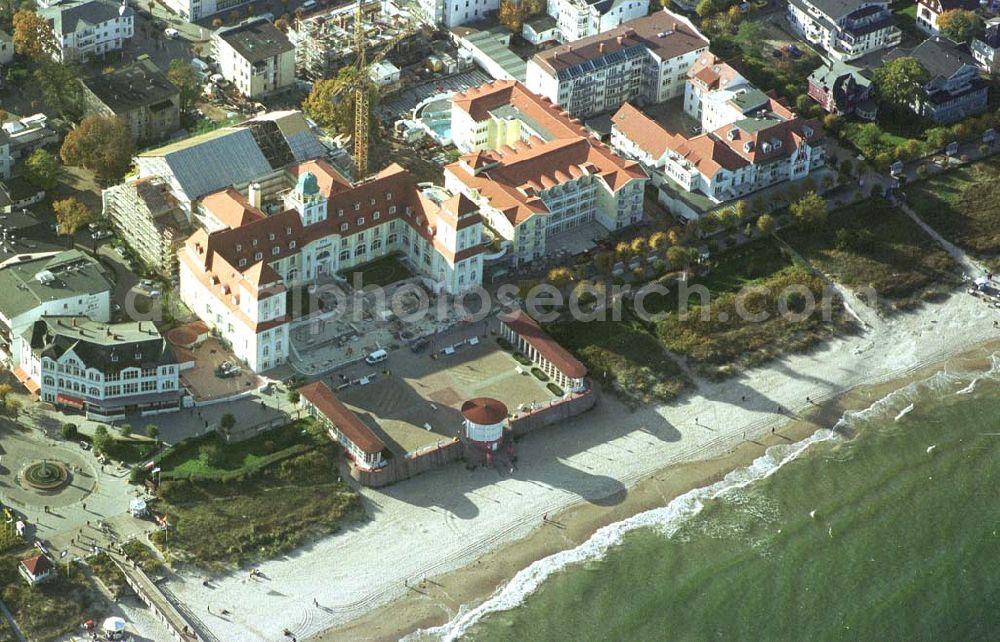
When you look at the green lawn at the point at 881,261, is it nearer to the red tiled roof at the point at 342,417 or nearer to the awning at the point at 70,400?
the red tiled roof at the point at 342,417

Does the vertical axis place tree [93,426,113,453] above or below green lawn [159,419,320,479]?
above

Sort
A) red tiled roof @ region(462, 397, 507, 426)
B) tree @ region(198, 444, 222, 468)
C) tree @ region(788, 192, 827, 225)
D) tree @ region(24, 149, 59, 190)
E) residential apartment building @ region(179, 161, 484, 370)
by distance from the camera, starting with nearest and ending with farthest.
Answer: tree @ region(198, 444, 222, 468) < red tiled roof @ region(462, 397, 507, 426) < residential apartment building @ region(179, 161, 484, 370) < tree @ region(24, 149, 59, 190) < tree @ region(788, 192, 827, 225)

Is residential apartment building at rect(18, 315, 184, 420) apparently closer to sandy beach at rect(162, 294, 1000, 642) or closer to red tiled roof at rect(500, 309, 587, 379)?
sandy beach at rect(162, 294, 1000, 642)

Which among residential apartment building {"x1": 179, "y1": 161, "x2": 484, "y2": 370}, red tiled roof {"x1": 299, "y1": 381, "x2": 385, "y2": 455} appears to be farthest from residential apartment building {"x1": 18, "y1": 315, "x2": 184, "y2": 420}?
red tiled roof {"x1": 299, "y1": 381, "x2": 385, "y2": 455}

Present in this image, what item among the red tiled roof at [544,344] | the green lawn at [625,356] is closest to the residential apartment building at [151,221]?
the red tiled roof at [544,344]

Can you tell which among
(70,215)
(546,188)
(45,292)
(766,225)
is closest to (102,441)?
(45,292)

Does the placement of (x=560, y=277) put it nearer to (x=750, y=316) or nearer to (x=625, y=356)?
(x=625, y=356)

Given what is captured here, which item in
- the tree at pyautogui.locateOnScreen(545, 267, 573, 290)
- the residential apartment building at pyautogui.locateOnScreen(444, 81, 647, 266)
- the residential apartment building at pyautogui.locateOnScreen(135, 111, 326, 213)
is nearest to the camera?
the residential apartment building at pyautogui.locateOnScreen(135, 111, 326, 213)
